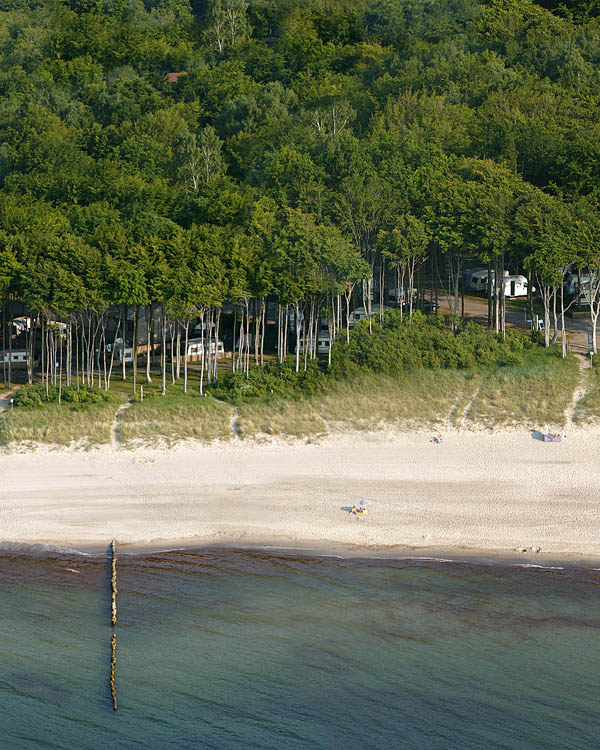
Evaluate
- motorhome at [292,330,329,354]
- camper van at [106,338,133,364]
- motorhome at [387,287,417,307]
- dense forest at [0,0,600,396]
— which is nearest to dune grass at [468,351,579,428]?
dense forest at [0,0,600,396]

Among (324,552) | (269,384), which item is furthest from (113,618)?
(269,384)

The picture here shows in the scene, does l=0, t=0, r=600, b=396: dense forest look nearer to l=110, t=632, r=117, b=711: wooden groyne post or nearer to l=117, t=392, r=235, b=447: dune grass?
l=117, t=392, r=235, b=447: dune grass

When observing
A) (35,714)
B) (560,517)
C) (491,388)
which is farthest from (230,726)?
(491,388)

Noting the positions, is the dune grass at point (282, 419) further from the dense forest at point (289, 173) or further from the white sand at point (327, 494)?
the dense forest at point (289, 173)

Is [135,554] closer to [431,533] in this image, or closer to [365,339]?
[431,533]

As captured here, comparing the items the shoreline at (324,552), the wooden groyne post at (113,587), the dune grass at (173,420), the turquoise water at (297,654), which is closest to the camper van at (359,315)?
the dune grass at (173,420)
